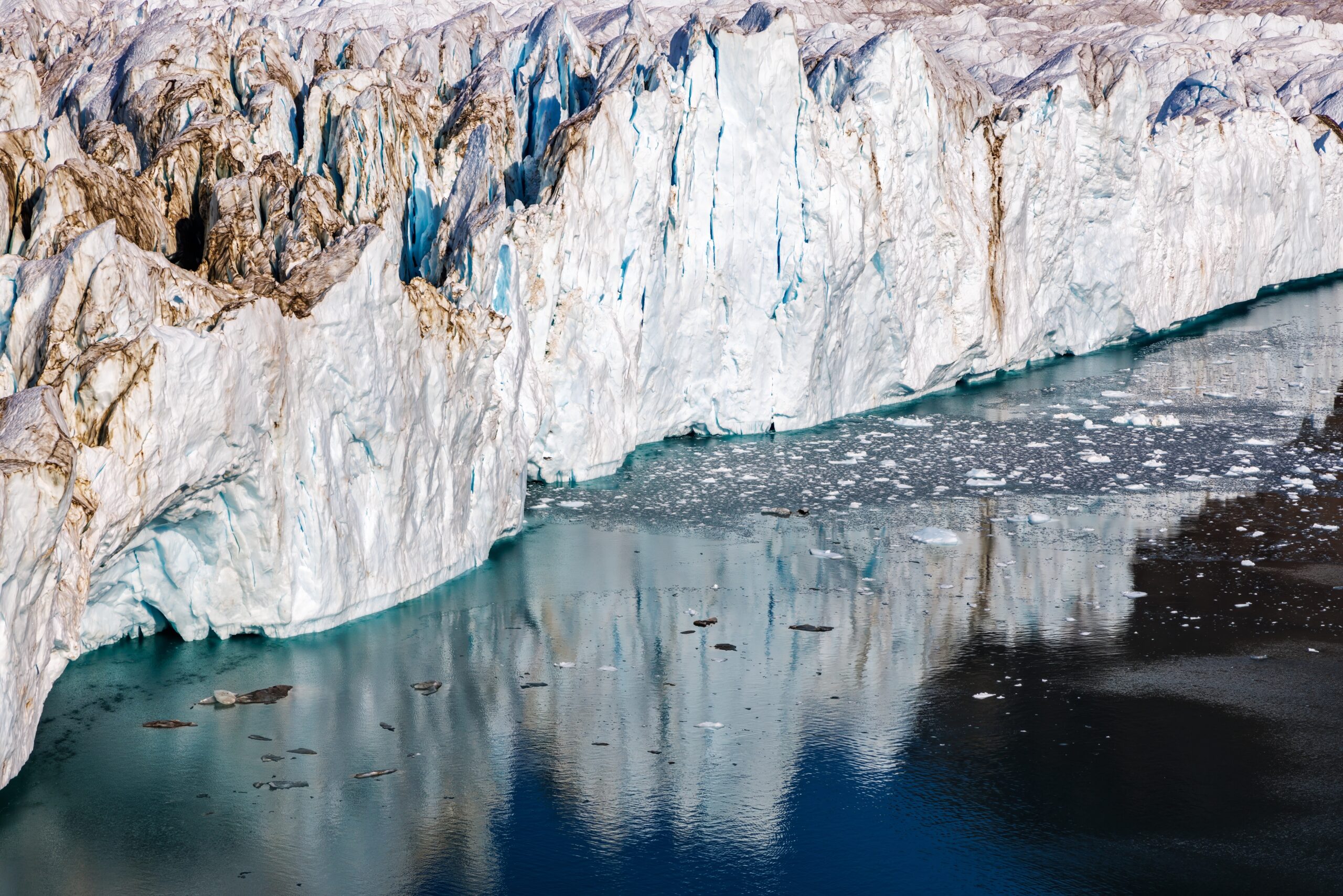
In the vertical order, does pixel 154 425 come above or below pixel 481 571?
above

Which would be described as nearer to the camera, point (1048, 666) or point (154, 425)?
point (154, 425)

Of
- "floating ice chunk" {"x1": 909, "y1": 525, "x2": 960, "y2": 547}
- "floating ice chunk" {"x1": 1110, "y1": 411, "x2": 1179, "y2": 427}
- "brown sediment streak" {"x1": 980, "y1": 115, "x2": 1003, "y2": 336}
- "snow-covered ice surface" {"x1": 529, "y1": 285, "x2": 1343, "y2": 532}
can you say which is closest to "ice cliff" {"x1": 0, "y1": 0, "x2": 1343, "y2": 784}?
"brown sediment streak" {"x1": 980, "y1": 115, "x2": 1003, "y2": 336}

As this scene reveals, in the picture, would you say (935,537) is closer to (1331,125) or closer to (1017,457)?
(1017,457)

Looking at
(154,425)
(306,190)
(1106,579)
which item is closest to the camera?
(154,425)

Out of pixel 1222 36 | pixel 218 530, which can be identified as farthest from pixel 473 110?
pixel 1222 36

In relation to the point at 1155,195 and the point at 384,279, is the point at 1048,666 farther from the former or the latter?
the point at 1155,195

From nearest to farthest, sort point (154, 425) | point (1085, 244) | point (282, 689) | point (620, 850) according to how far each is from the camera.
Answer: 1. point (620, 850)
2. point (154, 425)
3. point (282, 689)
4. point (1085, 244)

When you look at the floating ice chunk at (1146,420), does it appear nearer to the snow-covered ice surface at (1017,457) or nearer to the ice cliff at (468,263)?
the snow-covered ice surface at (1017,457)

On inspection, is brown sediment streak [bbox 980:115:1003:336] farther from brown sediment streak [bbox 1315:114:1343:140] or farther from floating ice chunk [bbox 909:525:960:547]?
brown sediment streak [bbox 1315:114:1343:140]
